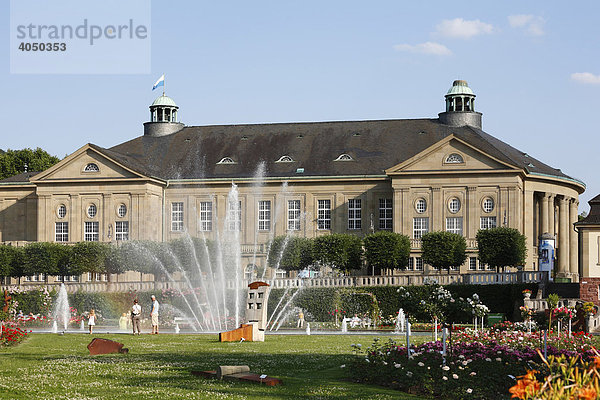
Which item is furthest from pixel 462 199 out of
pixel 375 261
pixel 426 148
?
pixel 375 261

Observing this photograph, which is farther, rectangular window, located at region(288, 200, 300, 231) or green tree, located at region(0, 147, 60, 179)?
green tree, located at region(0, 147, 60, 179)

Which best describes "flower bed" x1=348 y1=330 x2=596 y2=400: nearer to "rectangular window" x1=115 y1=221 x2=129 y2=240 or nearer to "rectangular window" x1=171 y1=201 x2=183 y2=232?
"rectangular window" x1=115 y1=221 x2=129 y2=240

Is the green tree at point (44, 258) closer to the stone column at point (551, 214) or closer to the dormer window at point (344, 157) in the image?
the dormer window at point (344, 157)

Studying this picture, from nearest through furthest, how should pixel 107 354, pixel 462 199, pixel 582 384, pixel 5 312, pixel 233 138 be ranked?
pixel 582 384 < pixel 107 354 < pixel 5 312 < pixel 462 199 < pixel 233 138

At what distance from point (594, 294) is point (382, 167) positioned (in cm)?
2720

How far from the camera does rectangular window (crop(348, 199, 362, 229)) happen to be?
2894 inches

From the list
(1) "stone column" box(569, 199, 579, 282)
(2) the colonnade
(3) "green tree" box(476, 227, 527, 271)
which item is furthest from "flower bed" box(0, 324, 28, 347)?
(1) "stone column" box(569, 199, 579, 282)

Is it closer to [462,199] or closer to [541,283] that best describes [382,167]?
[462,199]

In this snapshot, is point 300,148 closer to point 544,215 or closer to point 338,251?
point 338,251

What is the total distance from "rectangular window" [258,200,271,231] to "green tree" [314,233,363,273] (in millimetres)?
12337

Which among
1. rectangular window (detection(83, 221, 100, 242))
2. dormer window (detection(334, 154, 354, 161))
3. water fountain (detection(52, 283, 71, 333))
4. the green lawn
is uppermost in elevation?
dormer window (detection(334, 154, 354, 161))

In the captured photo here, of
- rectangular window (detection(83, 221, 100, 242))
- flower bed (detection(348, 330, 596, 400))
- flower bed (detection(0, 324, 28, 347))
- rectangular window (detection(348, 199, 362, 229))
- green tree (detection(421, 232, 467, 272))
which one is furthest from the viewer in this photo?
rectangular window (detection(83, 221, 100, 242))

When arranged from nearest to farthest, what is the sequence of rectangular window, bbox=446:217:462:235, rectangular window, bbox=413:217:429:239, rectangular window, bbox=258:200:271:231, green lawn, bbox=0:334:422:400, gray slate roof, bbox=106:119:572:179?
green lawn, bbox=0:334:422:400 < rectangular window, bbox=446:217:462:235 < rectangular window, bbox=413:217:429:239 < gray slate roof, bbox=106:119:572:179 < rectangular window, bbox=258:200:271:231

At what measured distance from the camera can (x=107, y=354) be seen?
24781 millimetres
